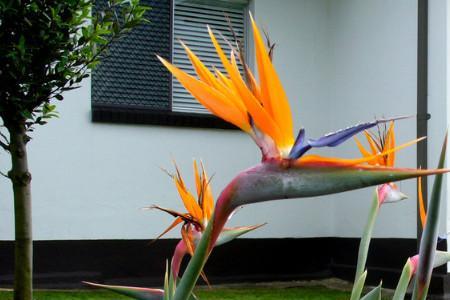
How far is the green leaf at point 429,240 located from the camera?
0.65m

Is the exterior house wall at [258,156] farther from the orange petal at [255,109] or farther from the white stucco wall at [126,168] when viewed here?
the orange petal at [255,109]

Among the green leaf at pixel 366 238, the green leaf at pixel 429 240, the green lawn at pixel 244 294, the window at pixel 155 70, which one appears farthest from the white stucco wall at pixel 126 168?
the green leaf at pixel 429 240

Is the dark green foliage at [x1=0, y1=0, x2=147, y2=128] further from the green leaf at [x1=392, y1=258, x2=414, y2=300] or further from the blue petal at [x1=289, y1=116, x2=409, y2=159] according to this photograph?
the blue petal at [x1=289, y1=116, x2=409, y2=159]

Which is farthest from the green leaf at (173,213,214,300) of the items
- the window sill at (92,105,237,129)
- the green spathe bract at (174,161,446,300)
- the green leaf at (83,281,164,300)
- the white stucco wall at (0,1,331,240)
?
the window sill at (92,105,237,129)

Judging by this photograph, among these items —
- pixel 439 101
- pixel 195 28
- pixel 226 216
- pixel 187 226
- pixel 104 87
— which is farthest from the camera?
pixel 195 28

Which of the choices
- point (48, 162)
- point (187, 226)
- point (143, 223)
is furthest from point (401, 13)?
point (187, 226)

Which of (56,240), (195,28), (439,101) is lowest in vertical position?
(56,240)

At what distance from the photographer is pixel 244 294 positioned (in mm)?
5496

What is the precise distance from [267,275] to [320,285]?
47 centimetres

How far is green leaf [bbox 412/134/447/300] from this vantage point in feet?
2.13

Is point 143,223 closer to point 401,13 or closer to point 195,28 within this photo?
point 195,28

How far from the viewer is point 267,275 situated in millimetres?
6309

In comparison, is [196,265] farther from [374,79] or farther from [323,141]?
[374,79]

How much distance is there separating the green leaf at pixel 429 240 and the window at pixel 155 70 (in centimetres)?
500
